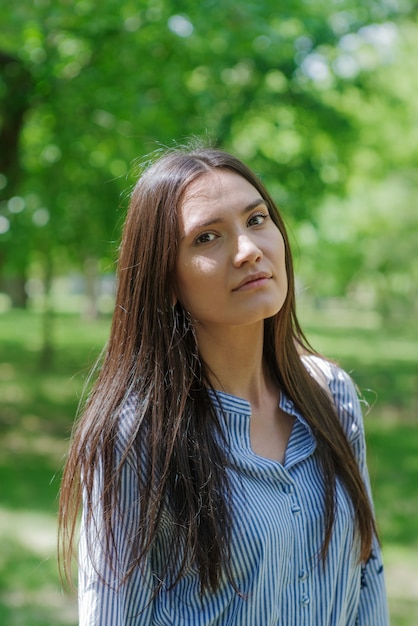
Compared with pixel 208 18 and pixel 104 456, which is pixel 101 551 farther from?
pixel 208 18

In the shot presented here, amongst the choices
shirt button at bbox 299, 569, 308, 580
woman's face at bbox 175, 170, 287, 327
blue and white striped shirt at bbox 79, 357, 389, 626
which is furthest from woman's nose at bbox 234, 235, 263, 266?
shirt button at bbox 299, 569, 308, 580

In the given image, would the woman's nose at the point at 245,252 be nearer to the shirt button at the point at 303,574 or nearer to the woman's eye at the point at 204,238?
the woman's eye at the point at 204,238

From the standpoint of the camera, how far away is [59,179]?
29.5 ft

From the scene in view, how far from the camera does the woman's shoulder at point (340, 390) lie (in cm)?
168

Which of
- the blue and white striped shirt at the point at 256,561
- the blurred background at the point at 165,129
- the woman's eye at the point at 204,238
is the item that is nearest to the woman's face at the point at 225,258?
the woman's eye at the point at 204,238

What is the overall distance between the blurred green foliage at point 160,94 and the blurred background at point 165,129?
2 cm

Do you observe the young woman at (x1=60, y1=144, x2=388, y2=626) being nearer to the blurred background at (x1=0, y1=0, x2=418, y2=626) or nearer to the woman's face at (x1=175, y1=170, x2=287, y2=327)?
the woman's face at (x1=175, y1=170, x2=287, y2=327)

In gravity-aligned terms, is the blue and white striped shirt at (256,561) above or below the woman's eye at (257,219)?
below

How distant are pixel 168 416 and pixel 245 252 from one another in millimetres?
320

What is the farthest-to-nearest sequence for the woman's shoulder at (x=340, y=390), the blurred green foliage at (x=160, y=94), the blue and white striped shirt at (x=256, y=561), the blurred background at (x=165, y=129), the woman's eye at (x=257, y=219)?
1. the blurred green foliage at (x=160, y=94)
2. the blurred background at (x=165, y=129)
3. the woman's shoulder at (x=340, y=390)
4. the woman's eye at (x=257, y=219)
5. the blue and white striped shirt at (x=256, y=561)

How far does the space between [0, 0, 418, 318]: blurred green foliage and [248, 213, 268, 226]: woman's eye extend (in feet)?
8.23

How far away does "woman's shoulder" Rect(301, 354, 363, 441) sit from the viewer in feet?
5.53

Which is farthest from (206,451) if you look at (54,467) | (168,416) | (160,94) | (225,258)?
(54,467)

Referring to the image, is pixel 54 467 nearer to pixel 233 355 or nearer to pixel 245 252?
pixel 233 355
